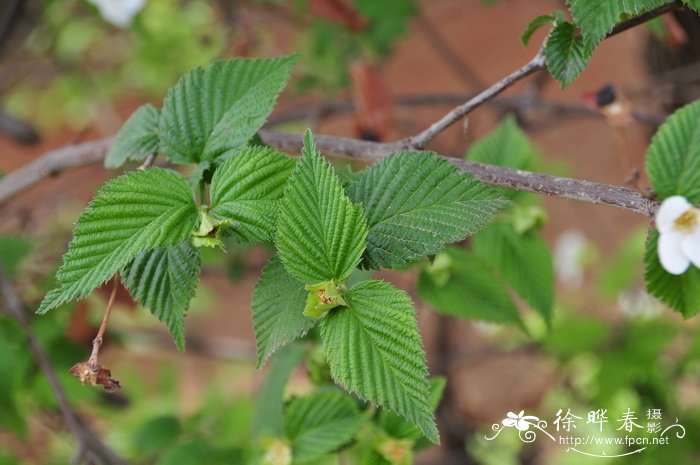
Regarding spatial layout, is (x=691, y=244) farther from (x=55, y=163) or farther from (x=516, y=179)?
(x=55, y=163)

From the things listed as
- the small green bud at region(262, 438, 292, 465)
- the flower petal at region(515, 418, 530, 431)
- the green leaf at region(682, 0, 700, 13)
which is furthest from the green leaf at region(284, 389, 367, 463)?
the green leaf at region(682, 0, 700, 13)

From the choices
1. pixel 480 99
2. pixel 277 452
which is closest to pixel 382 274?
pixel 277 452

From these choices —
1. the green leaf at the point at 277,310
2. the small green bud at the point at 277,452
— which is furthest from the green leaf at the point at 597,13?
the small green bud at the point at 277,452

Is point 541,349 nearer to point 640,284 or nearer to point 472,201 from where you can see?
point 640,284

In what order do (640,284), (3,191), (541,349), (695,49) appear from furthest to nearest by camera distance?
(640,284), (541,349), (695,49), (3,191)

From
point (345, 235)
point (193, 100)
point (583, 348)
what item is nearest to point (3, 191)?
point (193, 100)
